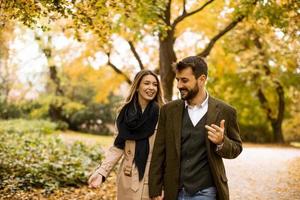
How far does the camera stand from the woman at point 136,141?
5031mm

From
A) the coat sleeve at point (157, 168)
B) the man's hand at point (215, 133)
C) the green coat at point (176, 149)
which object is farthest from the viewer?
the coat sleeve at point (157, 168)

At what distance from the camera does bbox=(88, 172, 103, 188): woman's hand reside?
5.02m

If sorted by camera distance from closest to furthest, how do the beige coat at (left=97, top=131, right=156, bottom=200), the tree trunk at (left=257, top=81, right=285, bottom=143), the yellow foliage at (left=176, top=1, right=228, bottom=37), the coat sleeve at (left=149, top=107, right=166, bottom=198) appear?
the coat sleeve at (left=149, top=107, right=166, bottom=198), the beige coat at (left=97, top=131, right=156, bottom=200), the yellow foliage at (left=176, top=1, right=228, bottom=37), the tree trunk at (left=257, top=81, right=285, bottom=143)

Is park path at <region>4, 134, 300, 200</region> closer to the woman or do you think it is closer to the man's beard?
the woman

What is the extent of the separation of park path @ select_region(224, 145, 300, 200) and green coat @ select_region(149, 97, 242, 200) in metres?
6.00

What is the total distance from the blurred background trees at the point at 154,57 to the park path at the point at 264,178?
3604 mm

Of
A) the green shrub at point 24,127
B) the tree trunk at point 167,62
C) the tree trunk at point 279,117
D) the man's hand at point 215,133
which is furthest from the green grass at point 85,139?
the man's hand at point 215,133

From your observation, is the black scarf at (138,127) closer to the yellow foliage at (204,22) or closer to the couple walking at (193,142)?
the couple walking at (193,142)

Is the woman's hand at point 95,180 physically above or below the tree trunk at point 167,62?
below

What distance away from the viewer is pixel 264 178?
42.1 feet

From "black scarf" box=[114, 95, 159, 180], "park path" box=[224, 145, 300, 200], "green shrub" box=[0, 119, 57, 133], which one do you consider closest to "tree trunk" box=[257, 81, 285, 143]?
"park path" box=[224, 145, 300, 200]

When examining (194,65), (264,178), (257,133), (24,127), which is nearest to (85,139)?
(24,127)

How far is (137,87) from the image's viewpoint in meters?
5.25

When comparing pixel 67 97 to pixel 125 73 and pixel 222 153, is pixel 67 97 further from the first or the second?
pixel 222 153
